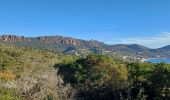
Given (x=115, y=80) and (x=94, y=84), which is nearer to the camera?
(x=115, y=80)

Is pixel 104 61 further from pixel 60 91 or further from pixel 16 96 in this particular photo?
pixel 16 96

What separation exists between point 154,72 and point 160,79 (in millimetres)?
1825

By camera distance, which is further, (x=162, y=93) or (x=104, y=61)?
(x=104, y=61)

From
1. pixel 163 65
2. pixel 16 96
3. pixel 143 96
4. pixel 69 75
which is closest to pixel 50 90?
pixel 16 96

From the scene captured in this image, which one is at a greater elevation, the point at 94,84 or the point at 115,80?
the point at 115,80

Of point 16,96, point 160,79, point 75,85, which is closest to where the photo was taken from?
point 16,96

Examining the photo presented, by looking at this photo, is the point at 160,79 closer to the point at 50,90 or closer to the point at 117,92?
the point at 117,92

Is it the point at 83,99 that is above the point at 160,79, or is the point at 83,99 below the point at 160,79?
below

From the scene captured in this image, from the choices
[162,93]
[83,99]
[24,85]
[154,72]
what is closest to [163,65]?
[154,72]

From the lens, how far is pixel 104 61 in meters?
37.8

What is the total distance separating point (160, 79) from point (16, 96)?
11.4 m

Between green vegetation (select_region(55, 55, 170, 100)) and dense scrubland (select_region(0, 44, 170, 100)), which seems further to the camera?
green vegetation (select_region(55, 55, 170, 100))

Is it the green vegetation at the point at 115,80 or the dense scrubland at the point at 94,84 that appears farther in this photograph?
the green vegetation at the point at 115,80

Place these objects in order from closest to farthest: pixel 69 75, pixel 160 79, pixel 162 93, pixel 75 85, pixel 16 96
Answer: pixel 16 96 → pixel 162 93 → pixel 160 79 → pixel 75 85 → pixel 69 75
